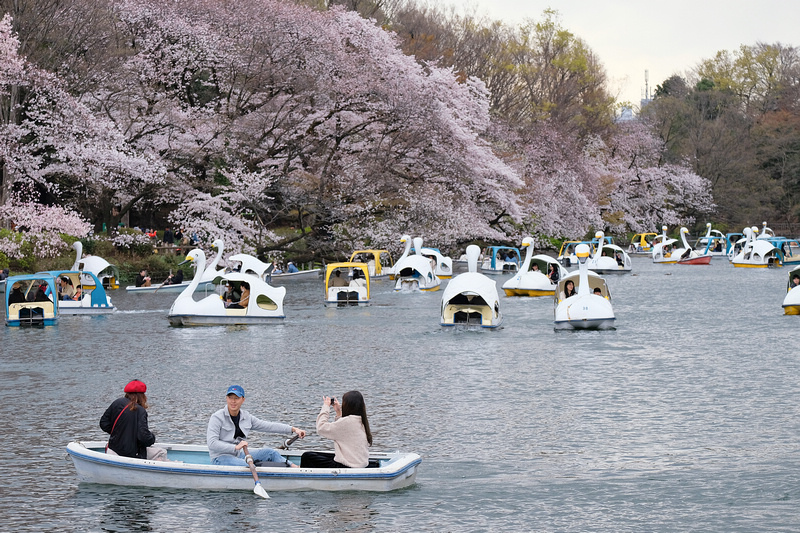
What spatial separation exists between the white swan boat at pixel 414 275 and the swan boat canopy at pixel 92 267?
1280 centimetres

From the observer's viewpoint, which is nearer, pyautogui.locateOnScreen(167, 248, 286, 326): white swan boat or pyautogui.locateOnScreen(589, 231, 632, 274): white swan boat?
pyautogui.locateOnScreen(167, 248, 286, 326): white swan boat

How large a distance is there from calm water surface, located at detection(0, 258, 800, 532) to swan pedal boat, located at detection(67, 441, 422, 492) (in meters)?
0.16

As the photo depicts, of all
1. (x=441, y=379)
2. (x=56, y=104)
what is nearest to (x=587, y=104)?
(x=56, y=104)

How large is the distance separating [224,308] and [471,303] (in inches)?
312

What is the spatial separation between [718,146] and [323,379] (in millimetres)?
77833

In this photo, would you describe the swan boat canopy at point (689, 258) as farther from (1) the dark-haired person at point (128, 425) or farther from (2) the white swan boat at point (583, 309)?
(1) the dark-haired person at point (128, 425)

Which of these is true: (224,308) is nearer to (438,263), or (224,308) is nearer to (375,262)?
(375,262)

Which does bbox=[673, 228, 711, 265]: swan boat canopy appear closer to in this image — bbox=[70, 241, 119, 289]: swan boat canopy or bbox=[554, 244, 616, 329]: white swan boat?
bbox=[70, 241, 119, 289]: swan boat canopy

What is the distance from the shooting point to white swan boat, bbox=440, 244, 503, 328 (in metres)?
31.2

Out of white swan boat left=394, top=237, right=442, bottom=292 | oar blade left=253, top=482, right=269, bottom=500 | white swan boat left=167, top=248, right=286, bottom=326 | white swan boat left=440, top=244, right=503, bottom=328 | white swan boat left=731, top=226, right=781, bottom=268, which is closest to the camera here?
oar blade left=253, top=482, right=269, bottom=500

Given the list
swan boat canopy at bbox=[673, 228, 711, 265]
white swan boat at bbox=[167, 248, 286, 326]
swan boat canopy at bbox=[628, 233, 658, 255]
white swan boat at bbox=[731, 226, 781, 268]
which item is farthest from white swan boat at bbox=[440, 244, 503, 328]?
swan boat canopy at bbox=[628, 233, 658, 255]

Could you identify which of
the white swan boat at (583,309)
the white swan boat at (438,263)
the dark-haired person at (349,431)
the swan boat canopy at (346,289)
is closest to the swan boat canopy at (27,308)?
the swan boat canopy at (346,289)

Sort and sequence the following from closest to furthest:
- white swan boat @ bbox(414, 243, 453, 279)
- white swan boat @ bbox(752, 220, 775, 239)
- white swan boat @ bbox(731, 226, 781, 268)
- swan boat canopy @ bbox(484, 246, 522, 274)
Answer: white swan boat @ bbox(414, 243, 453, 279) → swan boat canopy @ bbox(484, 246, 522, 274) → white swan boat @ bbox(731, 226, 781, 268) → white swan boat @ bbox(752, 220, 775, 239)

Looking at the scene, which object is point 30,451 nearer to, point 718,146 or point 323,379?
point 323,379
